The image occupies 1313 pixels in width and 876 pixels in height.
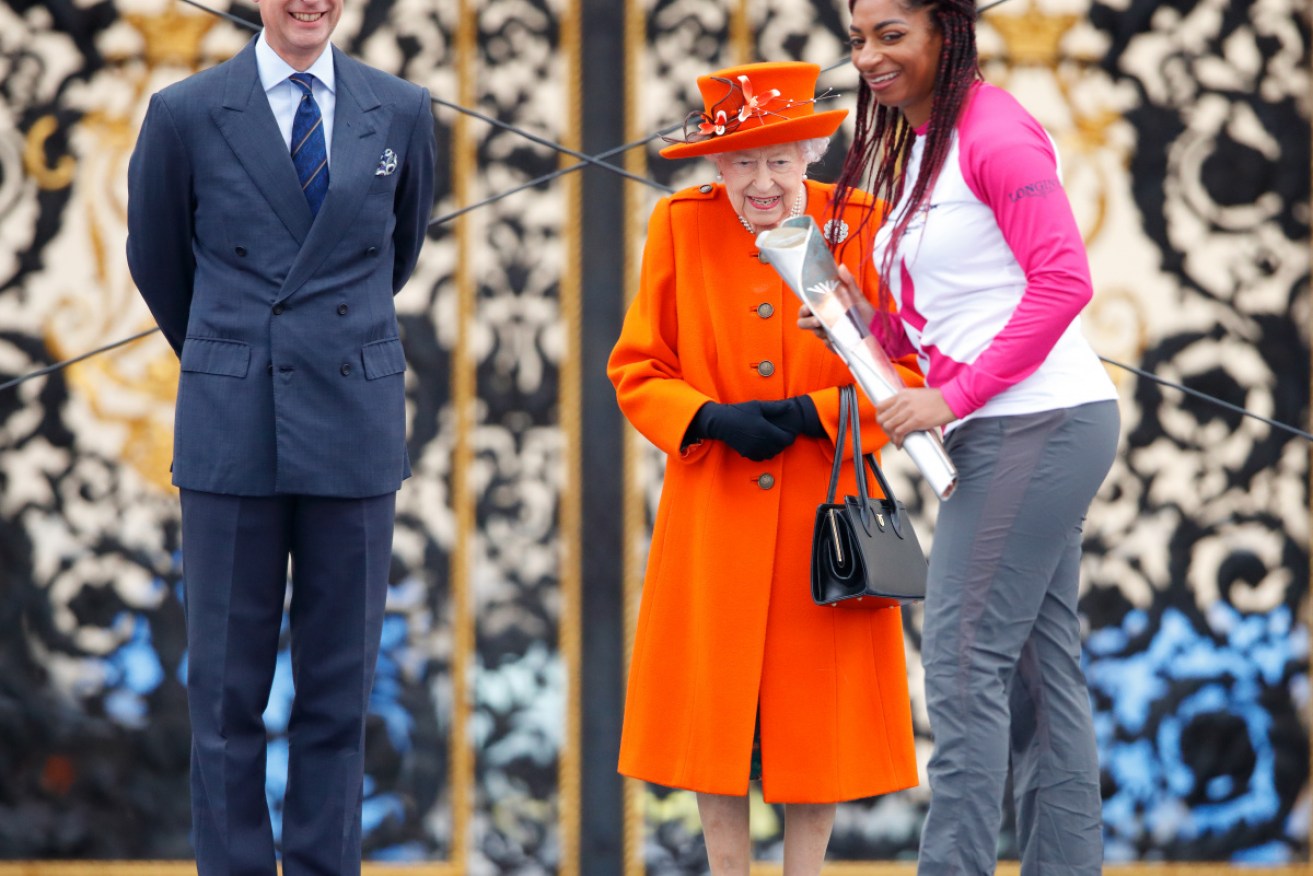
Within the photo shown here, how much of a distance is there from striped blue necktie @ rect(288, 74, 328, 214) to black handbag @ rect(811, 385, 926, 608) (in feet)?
2.90

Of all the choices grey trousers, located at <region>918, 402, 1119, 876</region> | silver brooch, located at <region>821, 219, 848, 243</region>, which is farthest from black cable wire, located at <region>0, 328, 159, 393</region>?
grey trousers, located at <region>918, 402, 1119, 876</region>

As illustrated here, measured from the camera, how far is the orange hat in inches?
118

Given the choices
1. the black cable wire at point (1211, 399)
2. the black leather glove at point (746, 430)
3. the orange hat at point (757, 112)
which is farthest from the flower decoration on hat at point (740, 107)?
the black cable wire at point (1211, 399)

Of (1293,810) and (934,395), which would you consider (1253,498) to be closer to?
(1293,810)

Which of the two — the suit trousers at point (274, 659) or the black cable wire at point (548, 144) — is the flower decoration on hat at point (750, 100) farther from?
the suit trousers at point (274, 659)

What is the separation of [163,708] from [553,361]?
1145 mm

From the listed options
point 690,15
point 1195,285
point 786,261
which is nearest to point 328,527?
point 786,261

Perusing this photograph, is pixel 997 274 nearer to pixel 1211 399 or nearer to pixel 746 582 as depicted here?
pixel 746 582

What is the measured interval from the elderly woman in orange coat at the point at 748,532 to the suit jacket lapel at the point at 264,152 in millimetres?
604

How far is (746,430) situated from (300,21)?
0.94 metres

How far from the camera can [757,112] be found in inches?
118

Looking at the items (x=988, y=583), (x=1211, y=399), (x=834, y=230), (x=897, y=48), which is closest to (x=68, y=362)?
(x=834, y=230)

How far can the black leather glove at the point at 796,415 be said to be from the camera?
3.03 meters

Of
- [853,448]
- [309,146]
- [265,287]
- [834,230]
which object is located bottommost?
[853,448]
